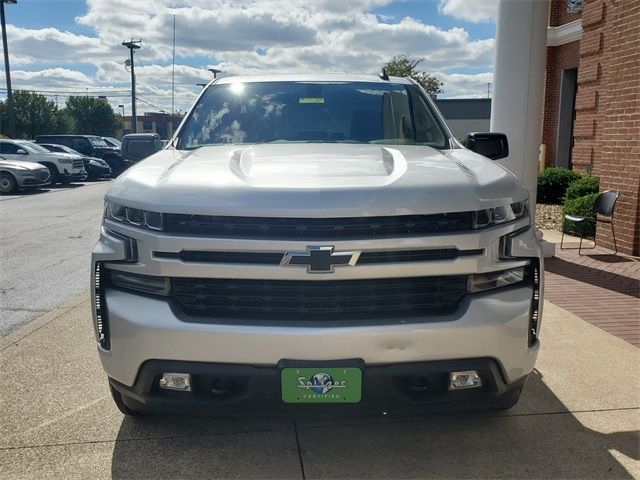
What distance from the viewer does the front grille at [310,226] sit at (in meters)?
2.55

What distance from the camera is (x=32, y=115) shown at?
53500 mm

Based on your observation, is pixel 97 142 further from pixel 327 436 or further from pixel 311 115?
pixel 327 436

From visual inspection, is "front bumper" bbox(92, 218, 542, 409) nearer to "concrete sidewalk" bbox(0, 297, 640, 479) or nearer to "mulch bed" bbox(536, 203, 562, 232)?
"concrete sidewalk" bbox(0, 297, 640, 479)

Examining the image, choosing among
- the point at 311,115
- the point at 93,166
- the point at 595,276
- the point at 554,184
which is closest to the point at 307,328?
the point at 311,115

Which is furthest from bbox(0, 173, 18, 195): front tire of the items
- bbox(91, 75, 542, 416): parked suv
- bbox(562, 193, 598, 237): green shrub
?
bbox(91, 75, 542, 416): parked suv

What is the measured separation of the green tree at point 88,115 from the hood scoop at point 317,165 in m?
Answer: 71.1

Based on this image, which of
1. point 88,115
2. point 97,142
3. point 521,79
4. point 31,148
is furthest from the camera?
point 88,115

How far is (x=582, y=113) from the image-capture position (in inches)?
566

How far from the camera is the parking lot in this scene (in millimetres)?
2883

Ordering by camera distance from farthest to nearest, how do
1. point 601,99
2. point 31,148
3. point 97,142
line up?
point 97,142, point 31,148, point 601,99

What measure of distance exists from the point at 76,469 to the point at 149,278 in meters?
1.04

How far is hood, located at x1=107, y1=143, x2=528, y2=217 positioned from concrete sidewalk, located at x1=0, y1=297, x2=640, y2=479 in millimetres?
1025

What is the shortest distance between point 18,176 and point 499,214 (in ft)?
61.7

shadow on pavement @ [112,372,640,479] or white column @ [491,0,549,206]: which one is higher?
white column @ [491,0,549,206]
